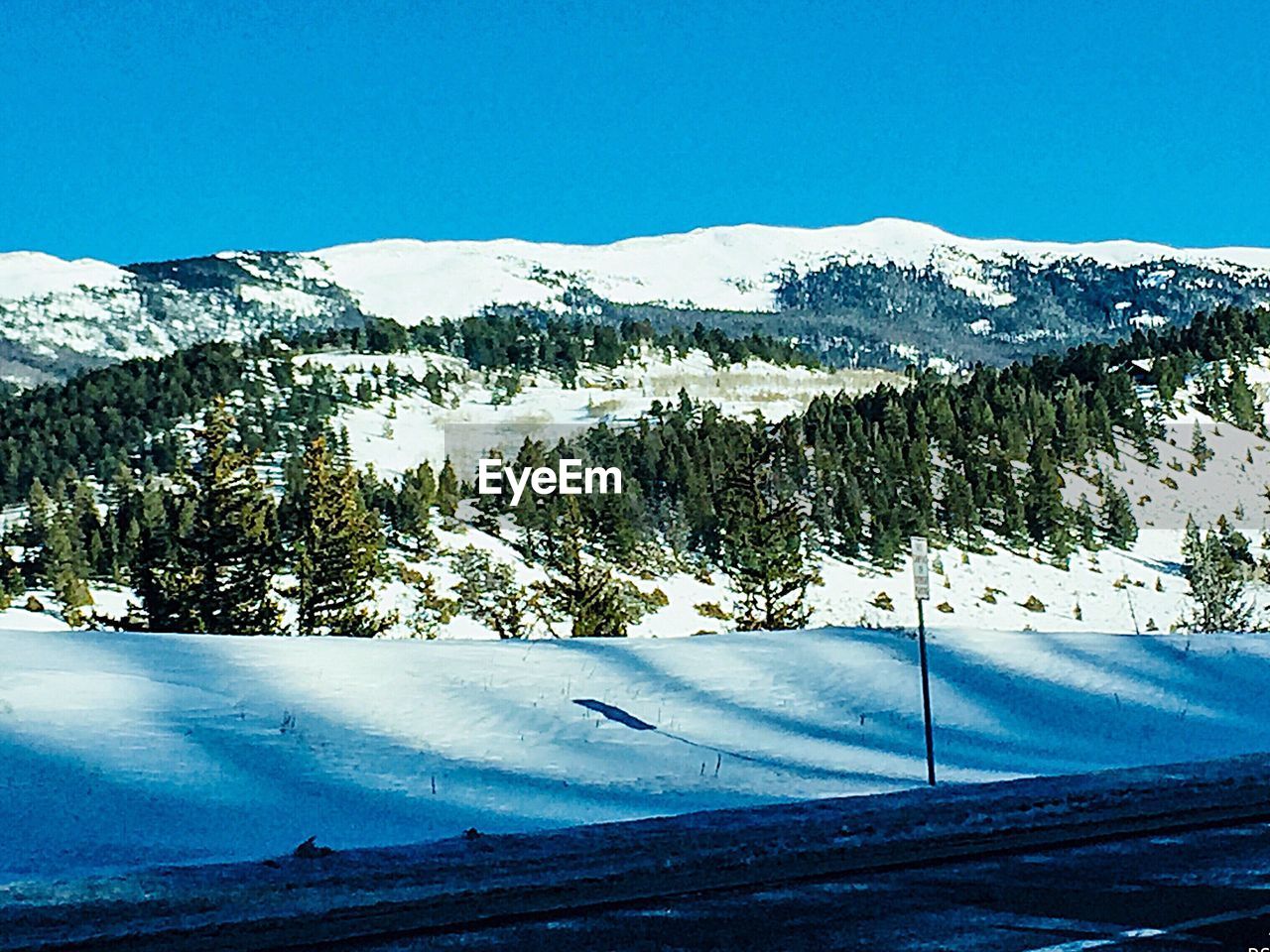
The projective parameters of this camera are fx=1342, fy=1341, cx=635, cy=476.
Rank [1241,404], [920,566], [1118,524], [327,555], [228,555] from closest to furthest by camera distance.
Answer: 1. [920,566]
2. [228,555]
3. [327,555]
4. [1118,524]
5. [1241,404]

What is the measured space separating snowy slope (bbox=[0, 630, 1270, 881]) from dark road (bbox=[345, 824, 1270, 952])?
2837mm

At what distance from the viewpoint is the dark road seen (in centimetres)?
577

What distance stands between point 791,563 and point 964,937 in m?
41.1

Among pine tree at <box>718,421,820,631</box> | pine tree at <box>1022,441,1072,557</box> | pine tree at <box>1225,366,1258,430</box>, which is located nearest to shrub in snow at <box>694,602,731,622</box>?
pine tree at <box>718,421,820,631</box>

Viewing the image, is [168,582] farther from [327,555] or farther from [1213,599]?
[1213,599]

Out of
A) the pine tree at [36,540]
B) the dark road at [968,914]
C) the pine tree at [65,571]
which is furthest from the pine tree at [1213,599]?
the pine tree at [36,540]

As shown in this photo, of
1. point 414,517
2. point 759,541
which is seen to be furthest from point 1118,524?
point 759,541

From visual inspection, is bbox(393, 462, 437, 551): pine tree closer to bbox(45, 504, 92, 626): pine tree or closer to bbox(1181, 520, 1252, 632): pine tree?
bbox(45, 504, 92, 626): pine tree

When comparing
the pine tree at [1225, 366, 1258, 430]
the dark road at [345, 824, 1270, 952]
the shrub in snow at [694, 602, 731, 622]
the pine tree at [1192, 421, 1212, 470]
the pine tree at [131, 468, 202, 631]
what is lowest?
the shrub in snow at [694, 602, 731, 622]

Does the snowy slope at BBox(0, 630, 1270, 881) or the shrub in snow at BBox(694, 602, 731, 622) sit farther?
the shrub in snow at BBox(694, 602, 731, 622)

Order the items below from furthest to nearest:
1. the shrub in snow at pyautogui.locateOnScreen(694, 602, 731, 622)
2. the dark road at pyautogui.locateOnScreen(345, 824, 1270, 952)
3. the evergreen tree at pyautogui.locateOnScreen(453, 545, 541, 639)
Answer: the shrub in snow at pyautogui.locateOnScreen(694, 602, 731, 622)
the evergreen tree at pyautogui.locateOnScreen(453, 545, 541, 639)
the dark road at pyautogui.locateOnScreen(345, 824, 1270, 952)

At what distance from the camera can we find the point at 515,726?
12.6 metres

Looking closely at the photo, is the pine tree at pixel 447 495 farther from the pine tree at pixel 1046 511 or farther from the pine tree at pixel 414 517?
the pine tree at pixel 1046 511

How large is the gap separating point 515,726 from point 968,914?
6868mm
